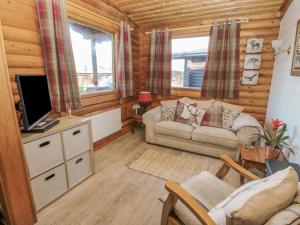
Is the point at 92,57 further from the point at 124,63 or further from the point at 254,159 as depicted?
the point at 254,159

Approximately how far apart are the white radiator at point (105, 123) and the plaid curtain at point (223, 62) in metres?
1.88

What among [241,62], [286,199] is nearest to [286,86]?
[241,62]

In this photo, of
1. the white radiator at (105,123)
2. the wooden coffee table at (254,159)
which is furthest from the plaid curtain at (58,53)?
the wooden coffee table at (254,159)

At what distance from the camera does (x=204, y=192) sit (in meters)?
1.34

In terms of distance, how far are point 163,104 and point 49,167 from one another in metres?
2.35

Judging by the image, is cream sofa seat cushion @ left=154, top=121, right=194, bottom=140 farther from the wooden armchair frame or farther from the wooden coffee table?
the wooden armchair frame

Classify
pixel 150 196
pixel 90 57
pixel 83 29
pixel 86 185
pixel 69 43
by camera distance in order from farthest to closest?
pixel 90 57, pixel 83 29, pixel 69 43, pixel 86 185, pixel 150 196

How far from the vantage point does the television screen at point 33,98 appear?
1.47 metres

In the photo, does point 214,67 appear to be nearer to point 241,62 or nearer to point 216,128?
point 241,62

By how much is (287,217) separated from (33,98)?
199cm

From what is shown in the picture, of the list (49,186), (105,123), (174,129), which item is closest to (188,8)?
(174,129)

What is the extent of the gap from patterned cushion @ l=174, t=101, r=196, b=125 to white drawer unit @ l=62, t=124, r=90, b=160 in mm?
1697

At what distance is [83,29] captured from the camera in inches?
110

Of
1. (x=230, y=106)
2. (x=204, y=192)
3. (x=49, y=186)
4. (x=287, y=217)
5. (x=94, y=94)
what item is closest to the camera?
(x=287, y=217)
